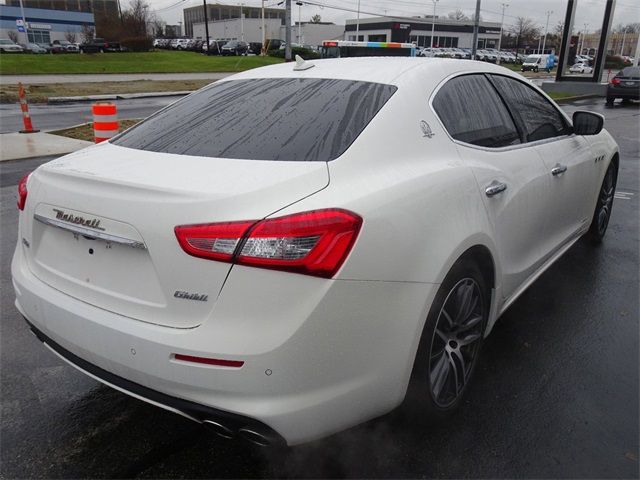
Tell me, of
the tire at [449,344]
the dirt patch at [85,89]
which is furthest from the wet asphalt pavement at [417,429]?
the dirt patch at [85,89]

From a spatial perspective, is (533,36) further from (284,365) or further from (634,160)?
(284,365)

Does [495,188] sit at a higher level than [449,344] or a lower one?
higher

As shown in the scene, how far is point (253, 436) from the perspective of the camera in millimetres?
1910

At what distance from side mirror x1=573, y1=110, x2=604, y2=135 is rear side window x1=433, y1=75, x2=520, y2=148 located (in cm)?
93

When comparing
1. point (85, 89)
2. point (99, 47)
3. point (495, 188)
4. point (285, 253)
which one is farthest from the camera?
point (99, 47)

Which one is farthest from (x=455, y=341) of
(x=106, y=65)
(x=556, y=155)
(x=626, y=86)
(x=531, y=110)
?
(x=106, y=65)

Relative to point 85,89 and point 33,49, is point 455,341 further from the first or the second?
point 33,49

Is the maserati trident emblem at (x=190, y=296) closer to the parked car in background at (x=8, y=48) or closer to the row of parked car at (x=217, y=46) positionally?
the row of parked car at (x=217, y=46)

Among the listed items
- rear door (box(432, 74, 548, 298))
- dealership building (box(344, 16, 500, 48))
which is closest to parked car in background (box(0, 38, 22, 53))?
dealership building (box(344, 16, 500, 48))

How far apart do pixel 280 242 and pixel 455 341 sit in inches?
45.7

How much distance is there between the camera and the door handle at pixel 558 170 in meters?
3.42

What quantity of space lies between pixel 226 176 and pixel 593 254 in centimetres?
410

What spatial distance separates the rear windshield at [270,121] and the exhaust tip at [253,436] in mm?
1030

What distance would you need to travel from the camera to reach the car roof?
106 inches
